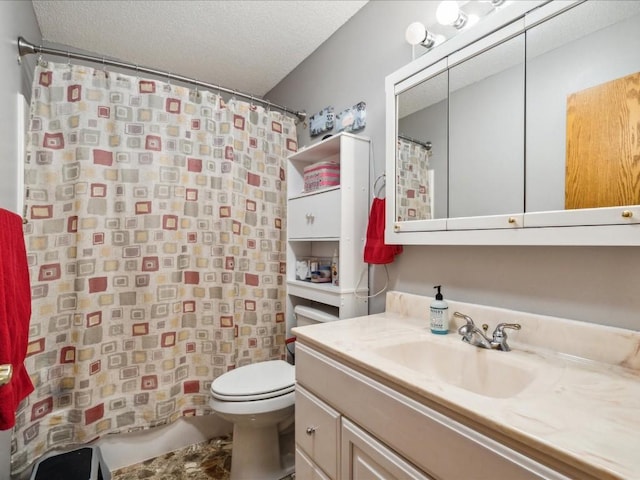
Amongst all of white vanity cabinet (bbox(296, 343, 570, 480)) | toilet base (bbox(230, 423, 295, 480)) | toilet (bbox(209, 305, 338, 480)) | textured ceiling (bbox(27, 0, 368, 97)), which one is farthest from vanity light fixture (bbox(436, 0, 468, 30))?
toilet base (bbox(230, 423, 295, 480))

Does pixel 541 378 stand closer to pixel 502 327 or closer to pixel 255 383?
pixel 502 327

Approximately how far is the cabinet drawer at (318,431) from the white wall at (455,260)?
0.62 m

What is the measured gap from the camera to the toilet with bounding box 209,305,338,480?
4.66 ft

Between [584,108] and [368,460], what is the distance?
3.80 ft

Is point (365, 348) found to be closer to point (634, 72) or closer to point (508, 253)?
point (508, 253)

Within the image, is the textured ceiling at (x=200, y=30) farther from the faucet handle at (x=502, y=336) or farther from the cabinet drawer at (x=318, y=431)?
the cabinet drawer at (x=318, y=431)

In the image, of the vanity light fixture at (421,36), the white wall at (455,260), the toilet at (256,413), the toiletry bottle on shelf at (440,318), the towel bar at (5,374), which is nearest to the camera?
the towel bar at (5,374)

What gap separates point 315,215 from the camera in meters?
1.73

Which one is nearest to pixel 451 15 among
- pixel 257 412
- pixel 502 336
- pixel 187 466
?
pixel 502 336

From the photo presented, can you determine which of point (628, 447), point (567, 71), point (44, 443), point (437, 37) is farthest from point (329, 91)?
point (44, 443)

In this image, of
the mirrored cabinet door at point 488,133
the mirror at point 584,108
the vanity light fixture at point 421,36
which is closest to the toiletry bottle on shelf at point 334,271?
the mirrored cabinet door at point 488,133

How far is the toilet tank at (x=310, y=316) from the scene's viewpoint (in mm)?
1705

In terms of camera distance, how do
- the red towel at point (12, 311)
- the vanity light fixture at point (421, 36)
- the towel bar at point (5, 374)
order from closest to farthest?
the towel bar at point (5, 374) → the red towel at point (12, 311) → the vanity light fixture at point (421, 36)

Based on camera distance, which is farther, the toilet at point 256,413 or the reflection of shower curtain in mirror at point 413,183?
the toilet at point 256,413
